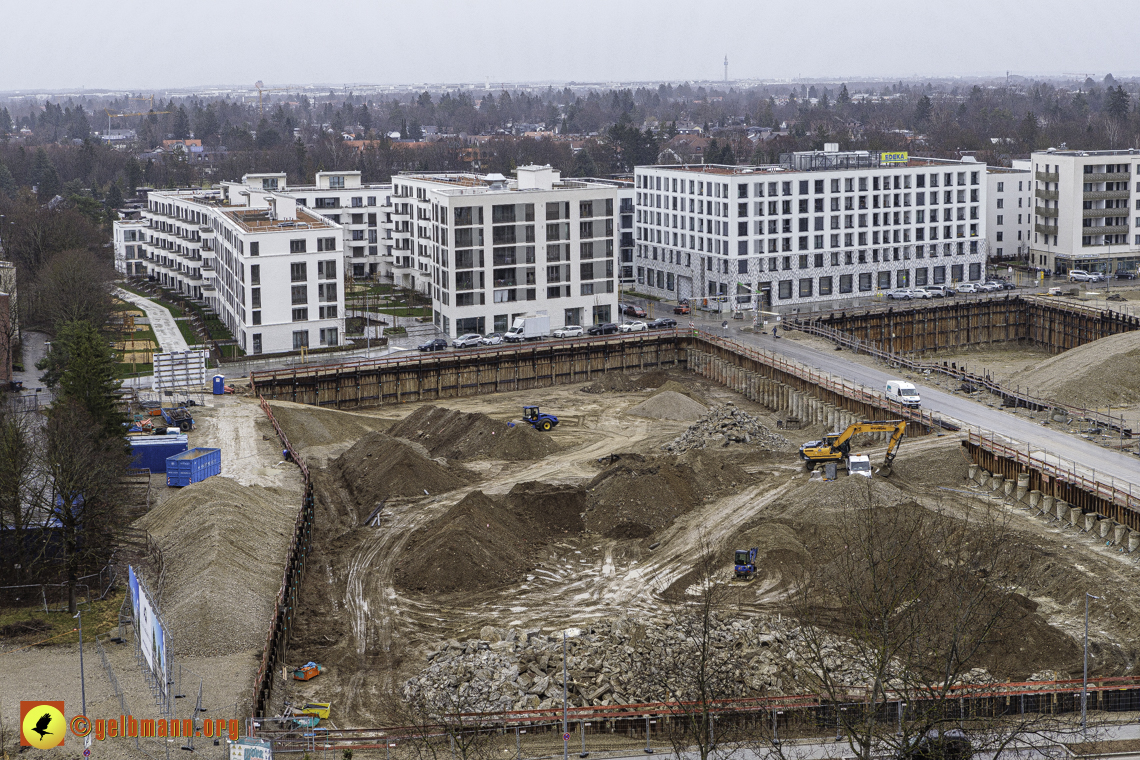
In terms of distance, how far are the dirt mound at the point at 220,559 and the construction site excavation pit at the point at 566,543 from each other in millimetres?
1873

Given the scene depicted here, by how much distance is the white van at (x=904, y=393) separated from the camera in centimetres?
7775

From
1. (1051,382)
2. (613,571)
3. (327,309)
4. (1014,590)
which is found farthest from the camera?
(327,309)

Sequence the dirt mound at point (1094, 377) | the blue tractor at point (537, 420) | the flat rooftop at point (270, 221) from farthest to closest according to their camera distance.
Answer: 1. the flat rooftop at point (270, 221)
2. the dirt mound at point (1094, 377)
3. the blue tractor at point (537, 420)

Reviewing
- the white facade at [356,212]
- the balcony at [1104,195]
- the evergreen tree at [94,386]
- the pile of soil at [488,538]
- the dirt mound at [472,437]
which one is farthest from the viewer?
the white facade at [356,212]

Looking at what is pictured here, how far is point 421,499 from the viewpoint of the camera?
65938 mm

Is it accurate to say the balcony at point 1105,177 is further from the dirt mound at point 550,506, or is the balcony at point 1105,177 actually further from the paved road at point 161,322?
the paved road at point 161,322

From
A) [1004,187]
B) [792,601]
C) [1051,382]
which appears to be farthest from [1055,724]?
[1004,187]

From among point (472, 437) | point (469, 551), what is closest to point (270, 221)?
point (472, 437)

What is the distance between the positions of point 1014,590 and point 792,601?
8.84 metres

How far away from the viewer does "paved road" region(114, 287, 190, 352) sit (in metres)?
102

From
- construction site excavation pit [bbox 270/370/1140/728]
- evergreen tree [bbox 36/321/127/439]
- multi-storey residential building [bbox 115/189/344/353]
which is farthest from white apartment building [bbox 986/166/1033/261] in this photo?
evergreen tree [bbox 36/321/127/439]

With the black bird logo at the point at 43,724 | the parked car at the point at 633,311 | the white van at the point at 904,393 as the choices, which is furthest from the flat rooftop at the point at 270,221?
the black bird logo at the point at 43,724

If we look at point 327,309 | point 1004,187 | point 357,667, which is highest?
point 1004,187

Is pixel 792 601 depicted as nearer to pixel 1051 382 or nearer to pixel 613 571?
pixel 613 571
